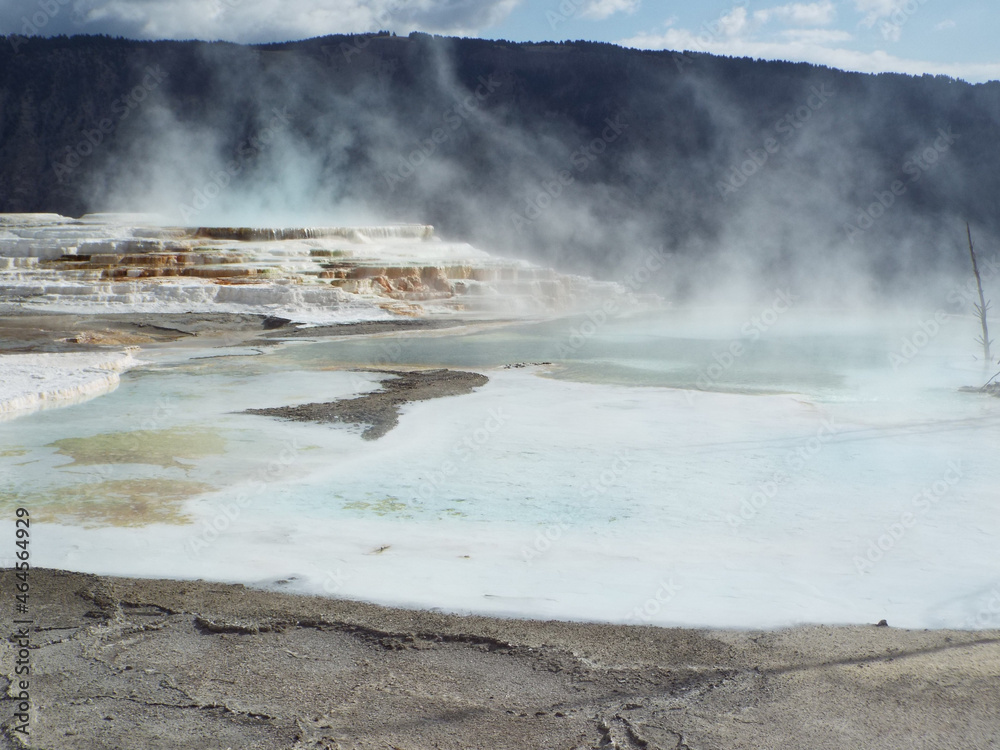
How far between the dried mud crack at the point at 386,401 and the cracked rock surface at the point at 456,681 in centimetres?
285

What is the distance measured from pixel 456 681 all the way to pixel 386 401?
4.41 meters

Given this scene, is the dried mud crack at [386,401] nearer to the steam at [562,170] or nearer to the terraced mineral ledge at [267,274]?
the terraced mineral ledge at [267,274]

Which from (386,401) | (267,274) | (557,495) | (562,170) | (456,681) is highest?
(562,170)

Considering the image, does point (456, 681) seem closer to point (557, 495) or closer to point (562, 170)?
point (557, 495)

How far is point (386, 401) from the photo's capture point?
6.66 metres

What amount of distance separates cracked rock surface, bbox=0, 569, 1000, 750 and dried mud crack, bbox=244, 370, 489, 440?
9.36ft

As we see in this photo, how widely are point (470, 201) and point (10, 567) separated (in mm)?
40005

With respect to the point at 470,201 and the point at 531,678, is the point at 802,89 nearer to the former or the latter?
the point at 470,201

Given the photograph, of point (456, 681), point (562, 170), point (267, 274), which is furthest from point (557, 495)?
point (562, 170)

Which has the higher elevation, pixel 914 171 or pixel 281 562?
pixel 914 171

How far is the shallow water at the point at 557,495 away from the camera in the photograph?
3.12 m

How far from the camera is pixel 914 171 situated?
39.9 metres

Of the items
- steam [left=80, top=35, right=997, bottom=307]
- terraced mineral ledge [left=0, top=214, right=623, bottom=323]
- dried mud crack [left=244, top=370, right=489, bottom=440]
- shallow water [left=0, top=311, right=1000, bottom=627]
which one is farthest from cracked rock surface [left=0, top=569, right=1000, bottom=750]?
steam [left=80, top=35, right=997, bottom=307]

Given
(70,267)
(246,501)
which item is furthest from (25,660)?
(70,267)
